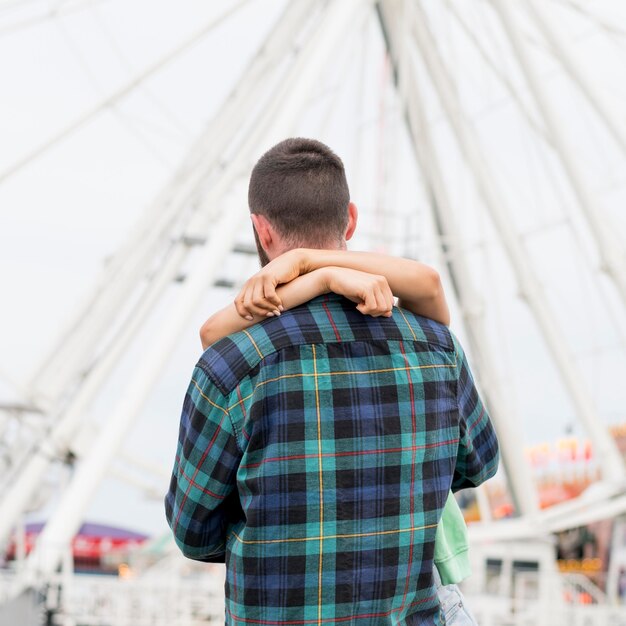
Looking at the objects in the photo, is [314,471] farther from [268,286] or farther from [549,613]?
[549,613]

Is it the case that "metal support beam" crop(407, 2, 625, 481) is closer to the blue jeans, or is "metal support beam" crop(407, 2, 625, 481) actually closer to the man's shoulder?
the blue jeans

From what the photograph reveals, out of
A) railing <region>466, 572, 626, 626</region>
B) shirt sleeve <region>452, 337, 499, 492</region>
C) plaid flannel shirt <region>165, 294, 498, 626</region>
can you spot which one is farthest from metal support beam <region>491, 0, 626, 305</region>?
plaid flannel shirt <region>165, 294, 498, 626</region>

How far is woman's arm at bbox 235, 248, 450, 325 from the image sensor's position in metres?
1.72

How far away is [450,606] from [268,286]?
2.26 ft

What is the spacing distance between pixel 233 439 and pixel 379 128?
30.9ft

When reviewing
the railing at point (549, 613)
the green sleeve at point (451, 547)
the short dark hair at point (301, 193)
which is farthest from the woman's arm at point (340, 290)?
the railing at point (549, 613)

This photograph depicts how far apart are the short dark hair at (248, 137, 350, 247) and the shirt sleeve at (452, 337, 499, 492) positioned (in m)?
0.34

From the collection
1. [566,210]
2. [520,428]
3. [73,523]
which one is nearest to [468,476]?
[73,523]

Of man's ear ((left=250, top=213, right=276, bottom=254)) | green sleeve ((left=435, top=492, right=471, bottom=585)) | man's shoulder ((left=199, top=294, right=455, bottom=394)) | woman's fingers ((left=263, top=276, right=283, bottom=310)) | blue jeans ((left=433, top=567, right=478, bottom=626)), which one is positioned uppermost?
man's ear ((left=250, top=213, right=276, bottom=254))

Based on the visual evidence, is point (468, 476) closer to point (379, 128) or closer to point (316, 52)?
point (316, 52)

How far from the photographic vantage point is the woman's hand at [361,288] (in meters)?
1.72

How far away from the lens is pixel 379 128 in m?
10.8

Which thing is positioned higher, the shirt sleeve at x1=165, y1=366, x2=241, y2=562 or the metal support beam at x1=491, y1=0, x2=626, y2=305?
the metal support beam at x1=491, y1=0, x2=626, y2=305

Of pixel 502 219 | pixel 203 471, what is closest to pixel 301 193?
pixel 203 471
